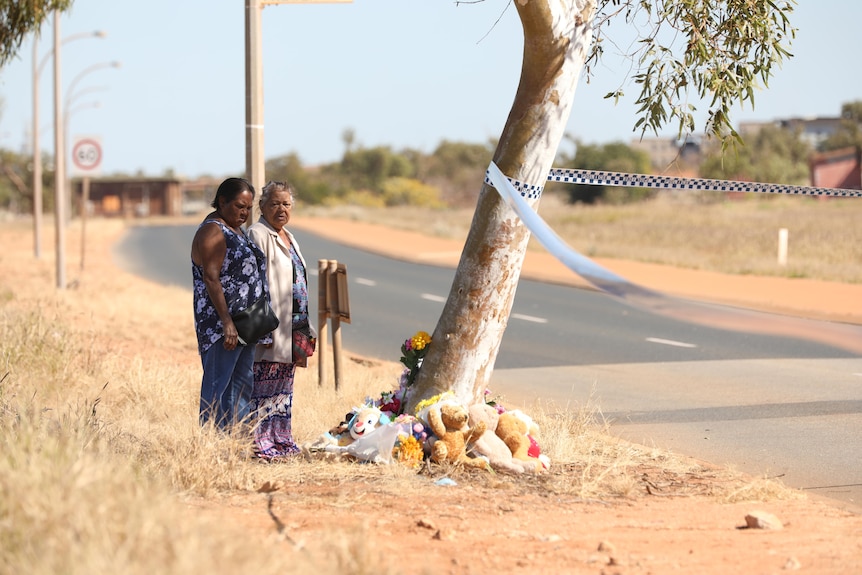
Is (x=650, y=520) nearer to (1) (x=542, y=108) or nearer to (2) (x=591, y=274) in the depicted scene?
(2) (x=591, y=274)

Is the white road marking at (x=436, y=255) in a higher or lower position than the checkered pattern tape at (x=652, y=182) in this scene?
lower

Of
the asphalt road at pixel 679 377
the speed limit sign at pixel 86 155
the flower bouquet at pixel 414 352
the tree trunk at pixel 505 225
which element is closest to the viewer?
the tree trunk at pixel 505 225

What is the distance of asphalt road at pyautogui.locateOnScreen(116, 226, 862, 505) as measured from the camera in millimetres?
8273

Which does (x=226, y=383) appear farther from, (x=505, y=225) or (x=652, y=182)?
(x=652, y=182)

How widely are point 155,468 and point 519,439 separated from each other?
78.4 inches

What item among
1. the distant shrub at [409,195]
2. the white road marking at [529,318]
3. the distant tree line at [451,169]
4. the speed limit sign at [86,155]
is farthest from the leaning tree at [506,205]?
the distant shrub at [409,195]

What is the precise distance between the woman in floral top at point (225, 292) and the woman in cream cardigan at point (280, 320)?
0.46 feet

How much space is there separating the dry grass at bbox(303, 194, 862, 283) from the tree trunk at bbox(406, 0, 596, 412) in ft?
61.6

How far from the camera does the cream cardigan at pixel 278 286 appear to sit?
277 inches

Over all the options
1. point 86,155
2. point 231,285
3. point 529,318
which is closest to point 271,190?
point 231,285

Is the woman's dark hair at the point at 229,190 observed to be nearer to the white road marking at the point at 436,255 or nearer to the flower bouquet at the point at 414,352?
the flower bouquet at the point at 414,352

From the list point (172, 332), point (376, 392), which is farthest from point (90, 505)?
point (172, 332)

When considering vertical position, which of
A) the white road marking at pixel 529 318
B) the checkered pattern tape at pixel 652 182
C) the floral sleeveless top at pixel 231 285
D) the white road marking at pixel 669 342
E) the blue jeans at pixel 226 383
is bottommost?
the white road marking at pixel 529 318

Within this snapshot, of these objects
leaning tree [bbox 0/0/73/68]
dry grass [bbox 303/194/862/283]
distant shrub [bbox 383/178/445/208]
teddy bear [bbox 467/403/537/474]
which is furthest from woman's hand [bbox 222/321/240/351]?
distant shrub [bbox 383/178/445/208]
